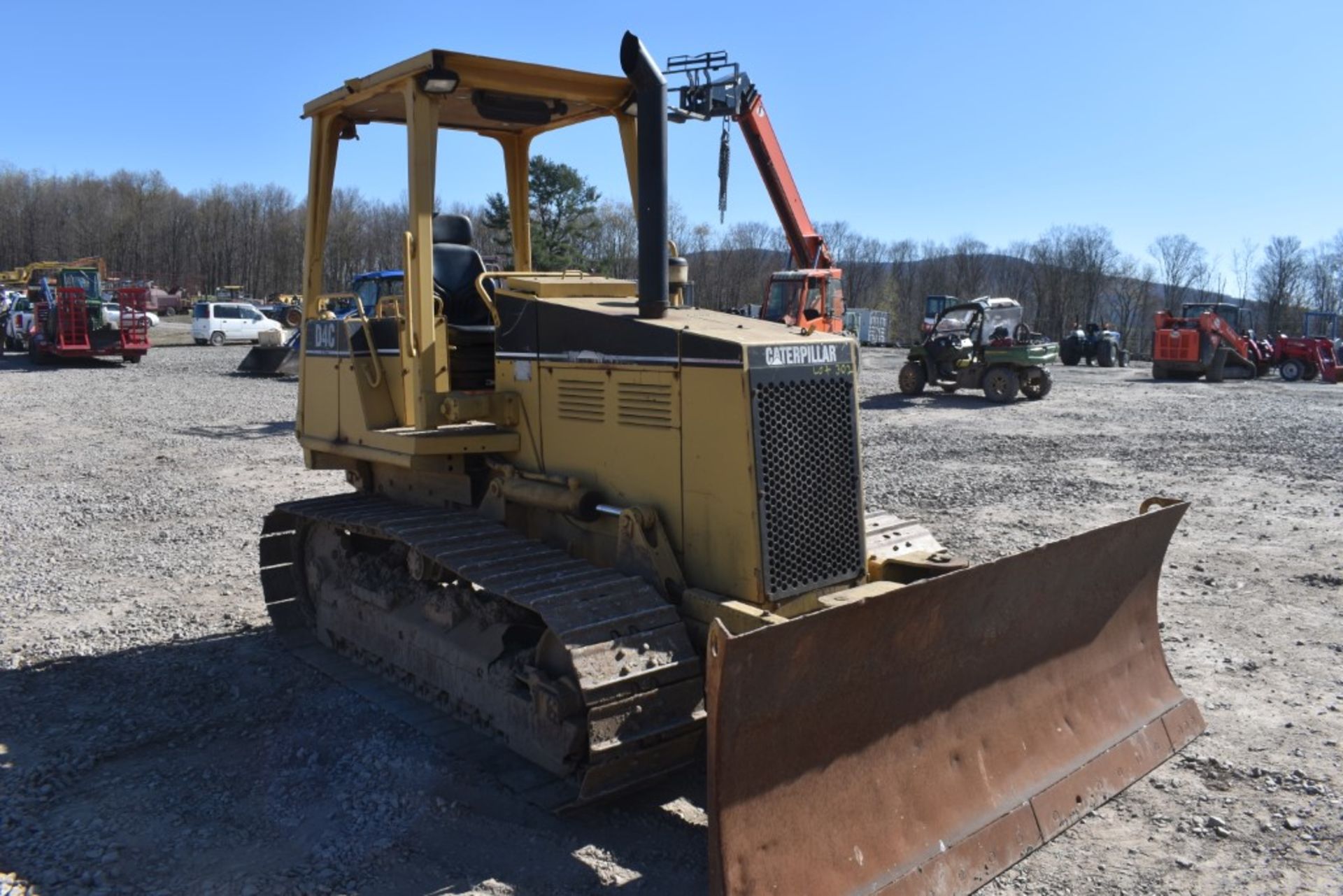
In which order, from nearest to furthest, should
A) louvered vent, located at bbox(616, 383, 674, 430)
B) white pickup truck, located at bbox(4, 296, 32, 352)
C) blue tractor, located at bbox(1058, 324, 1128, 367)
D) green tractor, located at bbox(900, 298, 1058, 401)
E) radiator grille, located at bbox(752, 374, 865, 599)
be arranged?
radiator grille, located at bbox(752, 374, 865, 599), louvered vent, located at bbox(616, 383, 674, 430), green tractor, located at bbox(900, 298, 1058, 401), white pickup truck, located at bbox(4, 296, 32, 352), blue tractor, located at bbox(1058, 324, 1128, 367)

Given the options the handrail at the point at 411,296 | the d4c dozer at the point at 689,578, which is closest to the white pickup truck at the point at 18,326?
the d4c dozer at the point at 689,578

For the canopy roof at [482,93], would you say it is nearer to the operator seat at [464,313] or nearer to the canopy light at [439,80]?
the canopy light at [439,80]

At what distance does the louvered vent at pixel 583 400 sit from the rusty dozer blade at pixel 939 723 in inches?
68.0

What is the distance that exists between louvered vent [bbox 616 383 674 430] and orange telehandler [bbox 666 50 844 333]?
17658 millimetres

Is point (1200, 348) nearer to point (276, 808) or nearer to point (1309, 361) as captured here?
point (1309, 361)

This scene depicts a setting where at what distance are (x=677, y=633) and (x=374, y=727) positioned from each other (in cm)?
200

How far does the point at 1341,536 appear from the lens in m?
9.85

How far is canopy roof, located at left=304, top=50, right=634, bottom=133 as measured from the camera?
Result: 5.18 metres

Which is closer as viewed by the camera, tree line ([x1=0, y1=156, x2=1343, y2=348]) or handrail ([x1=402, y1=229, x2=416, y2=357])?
handrail ([x1=402, y1=229, x2=416, y2=357])

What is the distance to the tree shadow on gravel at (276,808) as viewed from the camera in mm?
3982

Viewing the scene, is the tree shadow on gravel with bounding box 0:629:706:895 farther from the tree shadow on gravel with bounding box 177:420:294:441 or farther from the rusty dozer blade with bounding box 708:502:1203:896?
the tree shadow on gravel with bounding box 177:420:294:441

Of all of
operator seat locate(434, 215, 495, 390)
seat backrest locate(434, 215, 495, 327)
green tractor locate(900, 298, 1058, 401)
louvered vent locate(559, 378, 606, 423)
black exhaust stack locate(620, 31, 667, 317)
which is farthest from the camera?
green tractor locate(900, 298, 1058, 401)

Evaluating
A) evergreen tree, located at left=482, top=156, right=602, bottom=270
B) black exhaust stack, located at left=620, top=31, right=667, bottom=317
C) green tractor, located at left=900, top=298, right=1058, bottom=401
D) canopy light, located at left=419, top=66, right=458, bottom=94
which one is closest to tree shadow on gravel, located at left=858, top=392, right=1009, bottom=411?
green tractor, located at left=900, top=298, right=1058, bottom=401

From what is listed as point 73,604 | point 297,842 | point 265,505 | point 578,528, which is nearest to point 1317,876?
point 578,528
